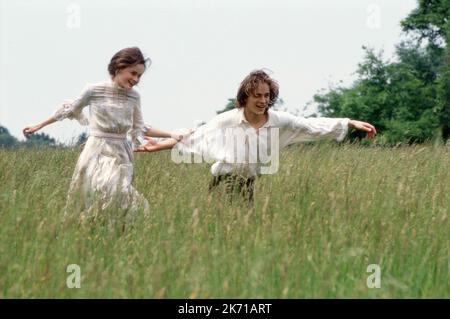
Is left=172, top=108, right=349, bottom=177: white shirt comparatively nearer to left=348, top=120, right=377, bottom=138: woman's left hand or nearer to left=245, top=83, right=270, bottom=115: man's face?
left=245, top=83, right=270, bottom=115: man's face

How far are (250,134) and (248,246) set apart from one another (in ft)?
6.09

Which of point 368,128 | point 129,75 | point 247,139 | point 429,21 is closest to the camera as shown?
point 368,128

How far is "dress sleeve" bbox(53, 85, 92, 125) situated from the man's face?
1.15 meters

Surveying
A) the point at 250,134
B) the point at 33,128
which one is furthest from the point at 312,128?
the point at 33,128

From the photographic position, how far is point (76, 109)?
5.71 metres

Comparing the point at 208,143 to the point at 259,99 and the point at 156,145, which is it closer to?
the point at 156,145

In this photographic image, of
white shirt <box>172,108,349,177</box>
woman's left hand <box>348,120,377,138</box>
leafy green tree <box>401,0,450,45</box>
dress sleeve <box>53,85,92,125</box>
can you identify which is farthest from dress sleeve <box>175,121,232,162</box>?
leafy green tree <box>401,0,450,45</box>

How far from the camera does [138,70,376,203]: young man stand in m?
5.56

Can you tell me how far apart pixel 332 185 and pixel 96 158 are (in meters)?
1.62

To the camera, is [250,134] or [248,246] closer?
[248,246]

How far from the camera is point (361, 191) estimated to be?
5035 mm
